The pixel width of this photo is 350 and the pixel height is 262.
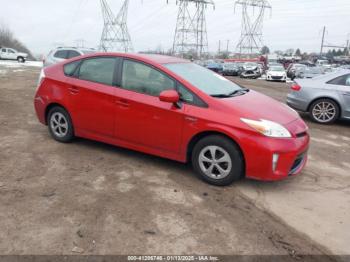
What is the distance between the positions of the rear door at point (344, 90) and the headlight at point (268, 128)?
5027 millimetres

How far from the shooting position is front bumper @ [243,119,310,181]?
159 inches

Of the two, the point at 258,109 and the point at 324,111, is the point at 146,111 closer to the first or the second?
the point at 258,109

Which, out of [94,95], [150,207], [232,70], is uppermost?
[94,95]

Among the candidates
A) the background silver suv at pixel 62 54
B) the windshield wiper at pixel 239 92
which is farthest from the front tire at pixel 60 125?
the background silver suv at pixel 62 54

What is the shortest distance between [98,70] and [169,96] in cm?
158

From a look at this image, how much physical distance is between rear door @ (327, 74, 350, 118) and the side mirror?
570 centimetres

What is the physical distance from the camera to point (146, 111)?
4.68 m

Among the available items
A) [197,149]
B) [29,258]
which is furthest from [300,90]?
[29,258]

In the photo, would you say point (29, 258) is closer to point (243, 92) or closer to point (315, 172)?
point (243, 92)

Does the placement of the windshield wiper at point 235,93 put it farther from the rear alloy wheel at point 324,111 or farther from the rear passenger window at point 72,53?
the rear passenger window at point 72,53

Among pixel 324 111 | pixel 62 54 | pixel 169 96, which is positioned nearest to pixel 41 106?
pixel 169 96

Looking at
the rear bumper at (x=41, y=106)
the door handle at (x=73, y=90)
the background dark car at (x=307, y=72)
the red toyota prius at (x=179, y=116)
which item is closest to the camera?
the red toyota prius at (x=179, y=116)

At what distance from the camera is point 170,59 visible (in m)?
5.30

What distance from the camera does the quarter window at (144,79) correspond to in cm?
466
